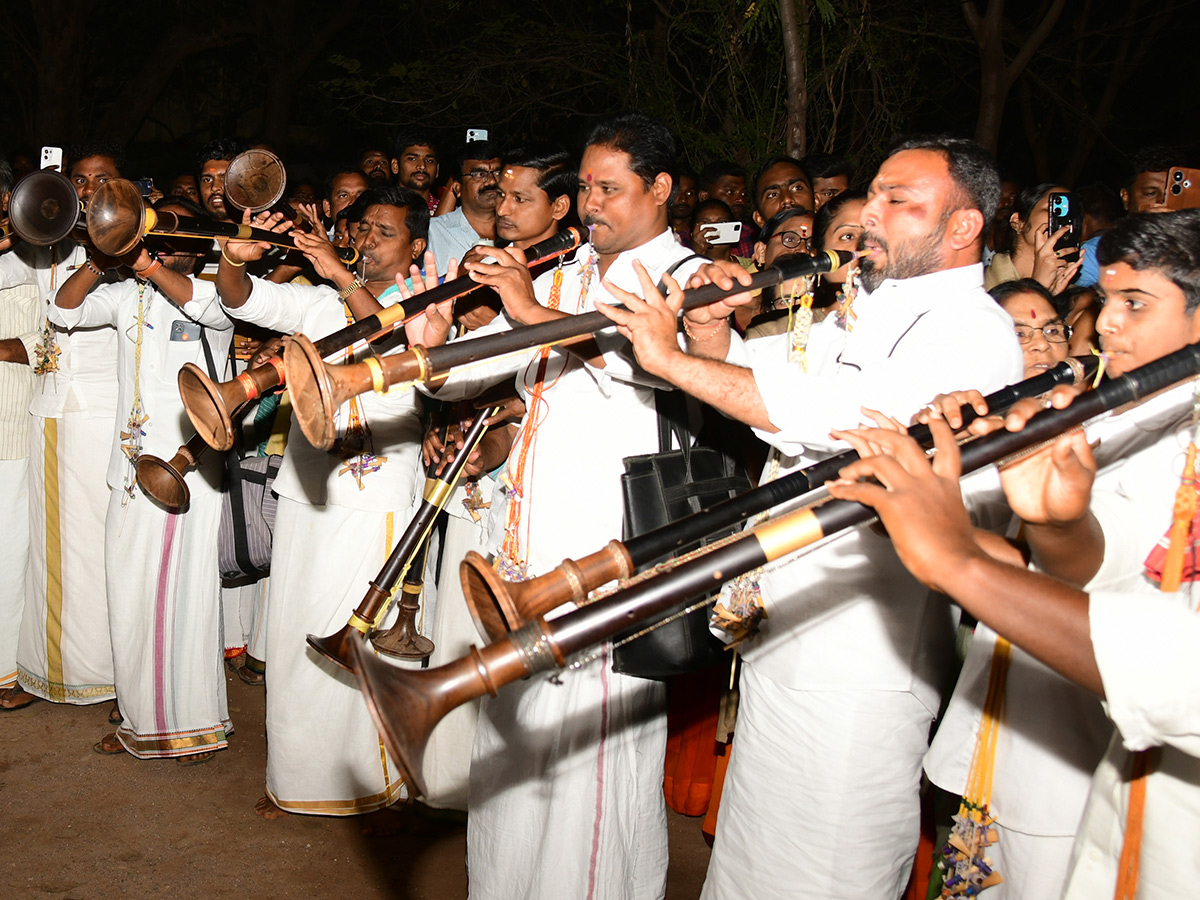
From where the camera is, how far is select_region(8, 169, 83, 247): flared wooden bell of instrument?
381 centimetres

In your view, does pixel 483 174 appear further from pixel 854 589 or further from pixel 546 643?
pixel 546 643

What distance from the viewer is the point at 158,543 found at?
4.27 metres

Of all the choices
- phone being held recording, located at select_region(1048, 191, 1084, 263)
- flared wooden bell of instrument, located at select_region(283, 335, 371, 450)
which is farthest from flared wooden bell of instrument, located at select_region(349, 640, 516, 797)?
phone being held recording, located at select_region(1048, 191, 1084, 263)

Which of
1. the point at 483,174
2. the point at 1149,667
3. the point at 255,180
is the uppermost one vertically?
the point at 483,174

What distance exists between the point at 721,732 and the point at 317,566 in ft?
5.87

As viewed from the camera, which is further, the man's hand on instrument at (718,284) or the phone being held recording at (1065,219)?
the phone being held recording at (1065,219)

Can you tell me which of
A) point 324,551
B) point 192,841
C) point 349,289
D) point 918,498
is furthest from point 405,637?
point 918,498

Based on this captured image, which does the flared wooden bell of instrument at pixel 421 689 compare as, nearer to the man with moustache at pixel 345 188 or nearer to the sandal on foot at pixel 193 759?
the sandal on foot at pixel 193 759

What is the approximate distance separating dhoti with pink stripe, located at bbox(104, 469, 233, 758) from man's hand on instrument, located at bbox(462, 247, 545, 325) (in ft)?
7.44

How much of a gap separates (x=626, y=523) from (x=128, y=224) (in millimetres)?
2274

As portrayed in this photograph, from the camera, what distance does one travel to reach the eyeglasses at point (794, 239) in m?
4.25

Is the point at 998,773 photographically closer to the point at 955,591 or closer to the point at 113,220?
the point at 955,591

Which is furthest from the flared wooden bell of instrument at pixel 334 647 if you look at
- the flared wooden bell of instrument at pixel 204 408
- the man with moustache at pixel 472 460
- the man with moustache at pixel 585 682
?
the flared wooden bell of instrument at pixel 204 408

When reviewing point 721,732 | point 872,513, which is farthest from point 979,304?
point 721,732
